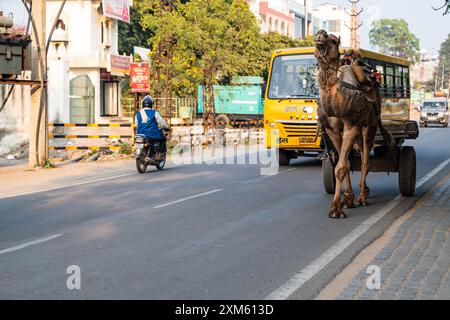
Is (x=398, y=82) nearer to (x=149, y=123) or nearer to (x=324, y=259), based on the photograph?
(x=149, y=123)

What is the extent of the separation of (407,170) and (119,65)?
116 feet

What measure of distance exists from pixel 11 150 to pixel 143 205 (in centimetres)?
1594

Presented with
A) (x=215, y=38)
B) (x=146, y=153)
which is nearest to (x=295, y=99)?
(x=146, y=153)

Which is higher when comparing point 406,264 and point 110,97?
point 110,97

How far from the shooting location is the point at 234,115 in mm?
47625

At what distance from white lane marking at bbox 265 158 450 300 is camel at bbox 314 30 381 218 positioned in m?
0.52

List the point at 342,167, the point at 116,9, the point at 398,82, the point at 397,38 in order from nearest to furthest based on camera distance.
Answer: the point at 342,167
the point at 398,82
the point at 116,9
the point at 397,38

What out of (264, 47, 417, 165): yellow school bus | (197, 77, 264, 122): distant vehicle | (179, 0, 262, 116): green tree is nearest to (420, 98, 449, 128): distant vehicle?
(197, 77, 264, 122): distant vehicle

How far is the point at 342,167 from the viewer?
10898mm

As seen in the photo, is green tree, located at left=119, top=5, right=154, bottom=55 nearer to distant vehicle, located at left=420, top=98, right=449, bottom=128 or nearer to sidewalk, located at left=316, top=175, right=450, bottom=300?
distant vehicle, located at left=420, top=98, right=449, bottom=128

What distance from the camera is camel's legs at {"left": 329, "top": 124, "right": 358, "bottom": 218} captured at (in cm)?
1069

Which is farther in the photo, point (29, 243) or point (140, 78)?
point (140, 78)

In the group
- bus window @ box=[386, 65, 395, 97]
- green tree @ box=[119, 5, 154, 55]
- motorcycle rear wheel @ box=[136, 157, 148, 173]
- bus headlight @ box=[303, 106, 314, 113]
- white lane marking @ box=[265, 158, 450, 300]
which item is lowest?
white lane marking @ box=[265, 158, 450, 300]
